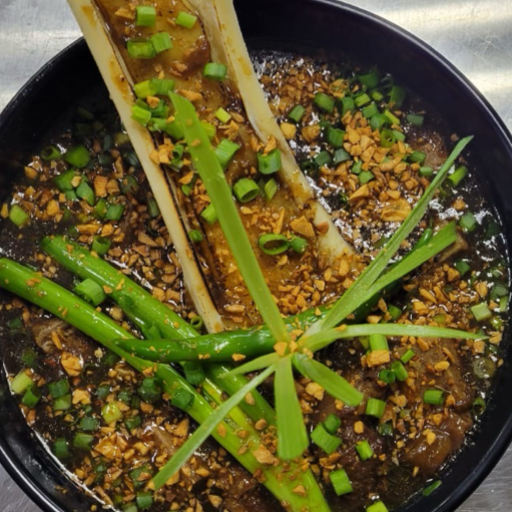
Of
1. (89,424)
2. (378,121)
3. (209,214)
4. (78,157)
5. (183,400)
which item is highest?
(378,121)

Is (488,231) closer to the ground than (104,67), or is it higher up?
closer to the ground

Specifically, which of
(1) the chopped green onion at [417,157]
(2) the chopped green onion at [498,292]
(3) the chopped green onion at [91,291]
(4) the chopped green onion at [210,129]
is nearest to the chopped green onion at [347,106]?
(1) the chopped green onion at [417,157]

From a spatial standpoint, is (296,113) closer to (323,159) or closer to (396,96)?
(323,159)

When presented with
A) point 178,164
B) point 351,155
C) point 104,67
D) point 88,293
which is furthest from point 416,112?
point 88,293

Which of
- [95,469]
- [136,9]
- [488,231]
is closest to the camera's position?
[136,9]

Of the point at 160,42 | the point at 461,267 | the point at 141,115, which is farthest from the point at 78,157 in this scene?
the point at 461,267

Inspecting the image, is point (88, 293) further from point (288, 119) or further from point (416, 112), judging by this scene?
point (416, 112)
